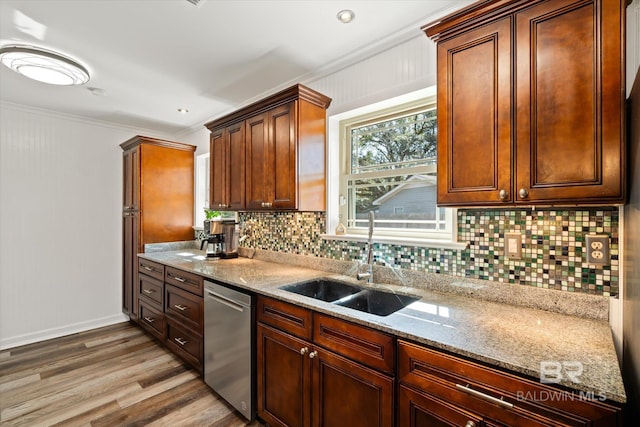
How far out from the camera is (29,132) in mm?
3262

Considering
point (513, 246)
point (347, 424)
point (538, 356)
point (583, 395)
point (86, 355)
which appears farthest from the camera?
point (86, 355)

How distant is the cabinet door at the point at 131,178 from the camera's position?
139 inches

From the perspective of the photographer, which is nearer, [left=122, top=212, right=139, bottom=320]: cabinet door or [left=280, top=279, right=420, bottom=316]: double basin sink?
[left=280, top=279, right=420, bottom=316]: double basin sink

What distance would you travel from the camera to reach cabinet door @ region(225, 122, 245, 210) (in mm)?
2719

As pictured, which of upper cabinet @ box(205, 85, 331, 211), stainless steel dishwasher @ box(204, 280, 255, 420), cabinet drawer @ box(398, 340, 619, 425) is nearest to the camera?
cabinet drawer @ box(398, 340, 619, 425)

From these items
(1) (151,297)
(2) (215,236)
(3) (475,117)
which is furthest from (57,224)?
(3) (475,117)

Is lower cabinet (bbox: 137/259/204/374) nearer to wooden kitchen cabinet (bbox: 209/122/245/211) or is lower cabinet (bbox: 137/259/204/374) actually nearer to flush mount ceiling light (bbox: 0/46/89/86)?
wooden kitchen cabinet (bbox: 209/122/245/211)

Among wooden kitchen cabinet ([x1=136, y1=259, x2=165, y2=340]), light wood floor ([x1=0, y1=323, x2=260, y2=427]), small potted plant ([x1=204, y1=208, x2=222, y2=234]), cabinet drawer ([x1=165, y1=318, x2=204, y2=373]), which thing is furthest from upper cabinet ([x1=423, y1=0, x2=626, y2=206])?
wooden kitchen cabinet ([x1=136, y1=259, x2=165, y2=340])

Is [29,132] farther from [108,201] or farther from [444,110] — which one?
[444,110]

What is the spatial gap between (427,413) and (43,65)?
131 inches

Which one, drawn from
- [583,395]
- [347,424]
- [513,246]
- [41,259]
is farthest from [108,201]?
[583,395]

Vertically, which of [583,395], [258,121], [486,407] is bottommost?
[486,407]

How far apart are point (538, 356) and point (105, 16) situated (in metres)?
2.77

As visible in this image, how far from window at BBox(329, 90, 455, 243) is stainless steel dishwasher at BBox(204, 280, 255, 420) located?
3.43ft
